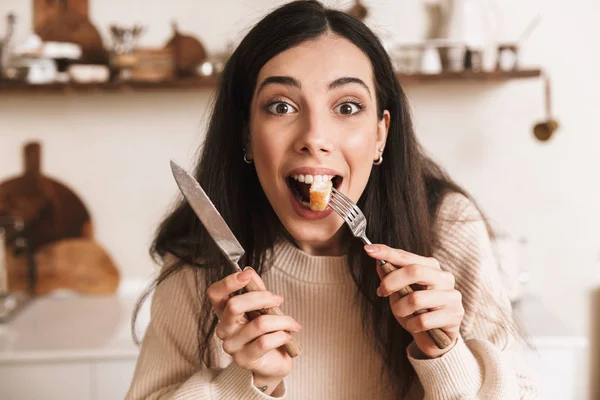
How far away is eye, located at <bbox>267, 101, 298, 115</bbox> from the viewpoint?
39.8 inches

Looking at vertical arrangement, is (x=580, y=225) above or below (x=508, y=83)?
below

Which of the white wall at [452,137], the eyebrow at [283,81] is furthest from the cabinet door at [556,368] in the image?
the eyebrow at [283,81]

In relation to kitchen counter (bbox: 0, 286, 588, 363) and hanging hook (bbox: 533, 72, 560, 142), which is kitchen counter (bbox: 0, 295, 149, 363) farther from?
hanging hook (bbox: 533, 72, 560, 142)

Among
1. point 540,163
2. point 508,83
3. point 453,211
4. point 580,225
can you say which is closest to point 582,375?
point 580,225

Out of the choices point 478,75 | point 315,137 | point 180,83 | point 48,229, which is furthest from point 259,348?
point 48,229

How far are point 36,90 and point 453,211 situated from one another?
5.36ft

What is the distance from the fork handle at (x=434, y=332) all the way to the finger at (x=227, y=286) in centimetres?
19

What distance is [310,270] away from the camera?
1.19 meters

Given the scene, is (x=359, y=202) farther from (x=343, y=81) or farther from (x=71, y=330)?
(x=71, y=330)

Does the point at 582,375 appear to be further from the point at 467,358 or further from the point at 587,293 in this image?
the point at 467,358

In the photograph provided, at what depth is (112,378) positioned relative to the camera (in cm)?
192

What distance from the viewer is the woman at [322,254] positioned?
964 mm

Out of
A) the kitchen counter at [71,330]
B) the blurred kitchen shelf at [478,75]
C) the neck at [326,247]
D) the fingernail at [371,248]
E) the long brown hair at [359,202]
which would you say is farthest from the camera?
the blurred kitchen shelf at [478,75]

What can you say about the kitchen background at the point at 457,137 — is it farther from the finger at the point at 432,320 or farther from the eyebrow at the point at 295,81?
the finger at the point at 432,320
